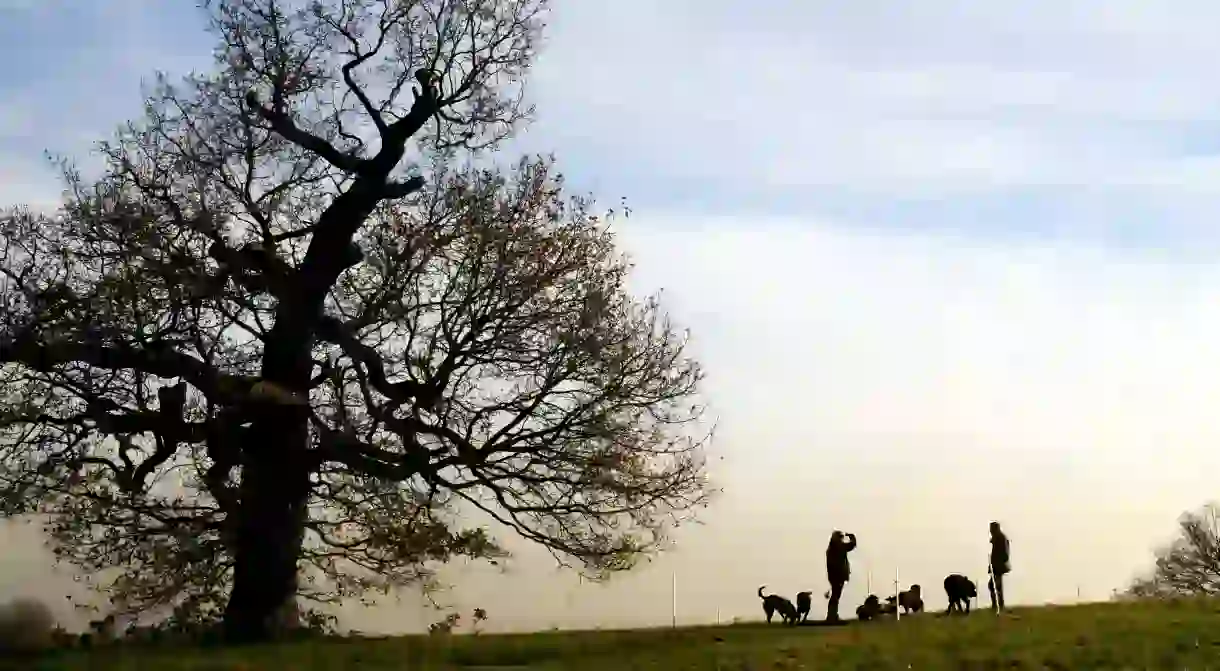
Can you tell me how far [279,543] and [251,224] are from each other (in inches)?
222

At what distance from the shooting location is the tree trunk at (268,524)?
2422 cm

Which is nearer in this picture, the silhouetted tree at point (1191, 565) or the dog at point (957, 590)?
the dog at point (957, 590)

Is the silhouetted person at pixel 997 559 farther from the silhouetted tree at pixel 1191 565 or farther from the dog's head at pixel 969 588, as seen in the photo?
the silhouetted tree at pixel 1191 565

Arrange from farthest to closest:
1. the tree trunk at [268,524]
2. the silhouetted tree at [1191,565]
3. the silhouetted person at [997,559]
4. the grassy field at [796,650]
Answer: the silhouetted tree at [1191,565] → the silhouetted person at [997,559] → the tree trunk at [268,524] → the grassy field at [796,650]

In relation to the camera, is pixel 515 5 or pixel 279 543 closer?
pixel 279 543

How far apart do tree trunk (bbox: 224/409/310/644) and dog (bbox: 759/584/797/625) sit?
360 inches

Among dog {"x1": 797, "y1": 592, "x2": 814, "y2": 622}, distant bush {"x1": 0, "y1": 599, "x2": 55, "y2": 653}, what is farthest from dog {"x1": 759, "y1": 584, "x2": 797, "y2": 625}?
distant bush {"x1": 0, "y1": 599, "x2": 55, "y2": 653}

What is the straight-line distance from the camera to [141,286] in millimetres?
23484

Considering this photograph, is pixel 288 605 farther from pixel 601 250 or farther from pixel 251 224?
pixel 601 250

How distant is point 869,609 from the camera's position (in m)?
27.2

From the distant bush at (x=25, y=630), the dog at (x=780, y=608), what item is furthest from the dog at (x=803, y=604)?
the distant bush at (x=25, y=630)

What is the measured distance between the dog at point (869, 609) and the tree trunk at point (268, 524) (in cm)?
1053

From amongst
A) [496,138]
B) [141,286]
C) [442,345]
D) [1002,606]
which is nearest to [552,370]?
[442,345]

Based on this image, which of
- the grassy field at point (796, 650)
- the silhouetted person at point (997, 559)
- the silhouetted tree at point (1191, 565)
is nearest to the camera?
the grassy field at point (796, 650)
